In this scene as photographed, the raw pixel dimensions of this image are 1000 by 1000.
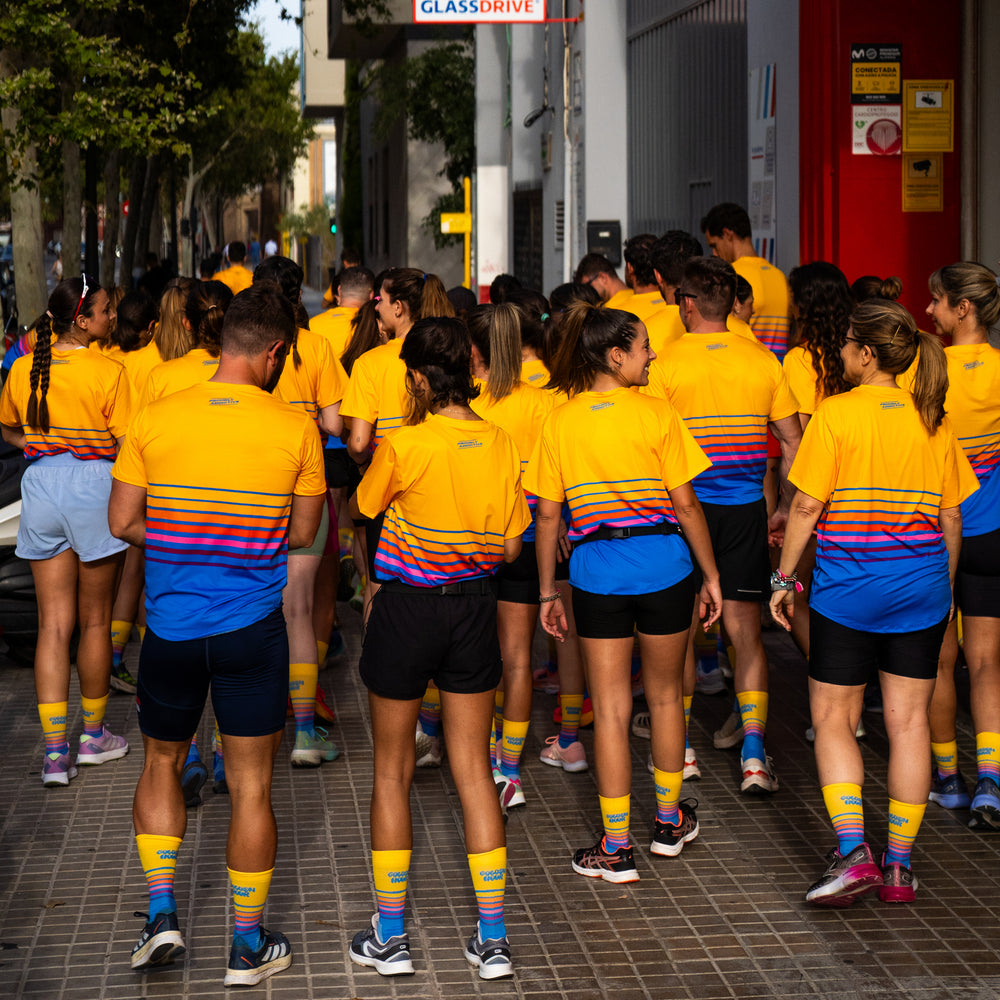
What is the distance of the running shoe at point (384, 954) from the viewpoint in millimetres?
4871

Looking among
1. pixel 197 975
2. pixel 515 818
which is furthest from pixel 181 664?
pixel 515 818

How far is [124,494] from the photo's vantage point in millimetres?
4680

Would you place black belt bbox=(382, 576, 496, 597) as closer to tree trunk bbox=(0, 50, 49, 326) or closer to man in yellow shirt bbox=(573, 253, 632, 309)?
man in yellow shirt bbox=(573, 253, 632, 309)

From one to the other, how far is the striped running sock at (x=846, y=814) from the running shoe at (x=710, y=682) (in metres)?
2.77

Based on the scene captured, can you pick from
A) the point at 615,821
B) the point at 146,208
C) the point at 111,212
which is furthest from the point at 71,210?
the point at 615,821

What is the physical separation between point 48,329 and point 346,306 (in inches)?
103

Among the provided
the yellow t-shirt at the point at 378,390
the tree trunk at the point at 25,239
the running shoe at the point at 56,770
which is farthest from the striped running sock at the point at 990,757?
the tree trunk at the point at 25,239

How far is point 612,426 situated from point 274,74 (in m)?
50.7

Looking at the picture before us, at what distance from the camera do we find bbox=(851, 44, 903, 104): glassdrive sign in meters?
9.89

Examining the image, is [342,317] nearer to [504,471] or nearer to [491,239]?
[504,471]

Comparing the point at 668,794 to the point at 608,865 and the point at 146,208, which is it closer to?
Result: the point at 608,865

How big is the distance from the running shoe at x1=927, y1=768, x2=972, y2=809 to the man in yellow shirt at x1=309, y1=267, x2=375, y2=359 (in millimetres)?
4026

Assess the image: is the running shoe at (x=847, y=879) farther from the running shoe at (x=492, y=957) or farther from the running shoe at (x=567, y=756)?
the running shoe at (x=567, y=756)

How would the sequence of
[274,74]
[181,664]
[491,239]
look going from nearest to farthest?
[181,664] → [491,239] → [274,74]
